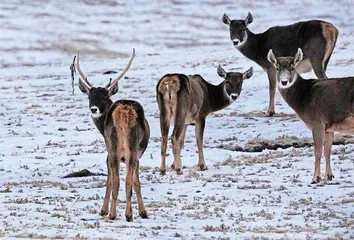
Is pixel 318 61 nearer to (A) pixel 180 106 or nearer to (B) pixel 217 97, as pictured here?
(B) pixel 217 97

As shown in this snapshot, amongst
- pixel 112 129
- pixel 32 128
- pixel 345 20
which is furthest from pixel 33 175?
pixel 345 20

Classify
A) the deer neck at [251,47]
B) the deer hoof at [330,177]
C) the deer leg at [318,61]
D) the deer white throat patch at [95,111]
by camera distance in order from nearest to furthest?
1. the deer white throat patch at [95,111]
2. the deer hoof at [330,177]
3. the deer leg at [318,61]
4. the deer neck at [251,47]

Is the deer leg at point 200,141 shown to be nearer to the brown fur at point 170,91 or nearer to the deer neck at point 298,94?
the brown fur at point 170,91

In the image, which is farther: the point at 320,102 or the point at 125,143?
the point at 320,102

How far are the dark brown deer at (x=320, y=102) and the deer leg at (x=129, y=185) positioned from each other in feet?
13.9

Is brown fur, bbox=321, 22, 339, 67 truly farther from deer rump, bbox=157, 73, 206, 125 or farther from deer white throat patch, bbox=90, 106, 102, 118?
deer white throat patch, bbox=90, 106, 102, 118

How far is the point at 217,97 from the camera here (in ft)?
62.0

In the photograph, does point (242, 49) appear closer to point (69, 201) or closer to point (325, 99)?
point (325, 99)

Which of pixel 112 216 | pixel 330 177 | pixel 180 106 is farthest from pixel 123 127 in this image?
pixel 180 106

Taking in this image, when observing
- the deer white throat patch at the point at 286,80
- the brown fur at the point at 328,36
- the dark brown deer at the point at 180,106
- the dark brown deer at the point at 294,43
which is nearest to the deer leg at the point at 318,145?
the deer white throat patch at the point at 286,80

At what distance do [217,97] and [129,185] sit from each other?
756 centimetres

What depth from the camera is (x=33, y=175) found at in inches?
669

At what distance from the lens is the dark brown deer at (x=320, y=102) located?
47.7 feet

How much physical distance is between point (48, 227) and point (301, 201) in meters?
4.12
